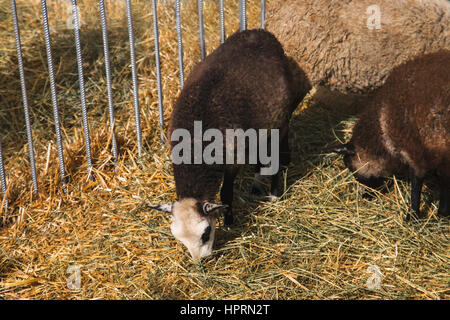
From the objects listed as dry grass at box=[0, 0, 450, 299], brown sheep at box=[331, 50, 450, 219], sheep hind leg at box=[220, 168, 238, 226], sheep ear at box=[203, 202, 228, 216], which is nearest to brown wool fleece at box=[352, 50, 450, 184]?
brown sheep at box=[331, 50, 450, 219]

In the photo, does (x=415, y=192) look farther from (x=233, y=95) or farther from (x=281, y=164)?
(x=233, y=95)

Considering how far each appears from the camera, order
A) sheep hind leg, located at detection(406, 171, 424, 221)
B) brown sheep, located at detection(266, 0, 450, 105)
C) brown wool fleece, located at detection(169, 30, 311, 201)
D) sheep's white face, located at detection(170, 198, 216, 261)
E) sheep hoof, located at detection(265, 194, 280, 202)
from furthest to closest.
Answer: brown sheep, located at detection(266, 0, 450, 105)
sheep hoof, located at detection(265, 194, 280, 202)
sheep hind leg, located at detection(406, 171, 424, 221)
brown wool fleece, located at detection(169, 30, 311, 201)
sheep's white face, located at detection(170, 198, 216, 261)

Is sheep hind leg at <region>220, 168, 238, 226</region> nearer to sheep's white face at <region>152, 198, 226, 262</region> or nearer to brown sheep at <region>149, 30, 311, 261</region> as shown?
brown sheep at <region>149, 30, 311, 261</region>

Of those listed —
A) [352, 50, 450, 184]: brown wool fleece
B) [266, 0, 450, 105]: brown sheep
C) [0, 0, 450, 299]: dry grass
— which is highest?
[266, 0, 450, 105]: brown sheep

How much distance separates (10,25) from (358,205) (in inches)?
184

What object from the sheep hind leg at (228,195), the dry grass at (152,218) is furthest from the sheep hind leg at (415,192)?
the sheep hind leg at (228,195)

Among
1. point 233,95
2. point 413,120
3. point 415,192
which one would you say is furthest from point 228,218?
point 413,120

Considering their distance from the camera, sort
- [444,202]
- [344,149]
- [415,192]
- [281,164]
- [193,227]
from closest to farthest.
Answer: [193,227] → [415,192] → [444,202] → [344,149] → [281,164]

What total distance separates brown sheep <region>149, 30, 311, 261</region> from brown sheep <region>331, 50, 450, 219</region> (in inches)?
31.6

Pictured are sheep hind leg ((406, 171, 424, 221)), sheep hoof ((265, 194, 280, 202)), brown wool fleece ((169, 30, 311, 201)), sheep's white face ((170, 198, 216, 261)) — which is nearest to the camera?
sheep's white face ((170, 198, 216, 261))

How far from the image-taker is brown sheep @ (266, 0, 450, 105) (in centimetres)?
554

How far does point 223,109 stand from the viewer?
4551mm

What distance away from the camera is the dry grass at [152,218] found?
416 cm

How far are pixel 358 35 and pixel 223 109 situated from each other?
76.4 inches
